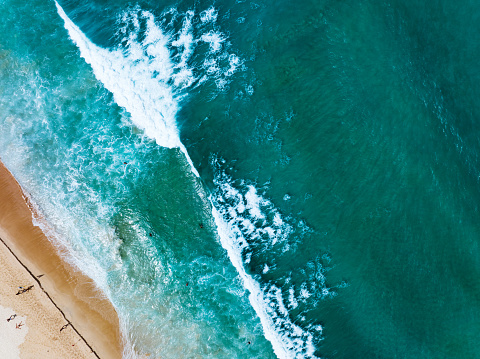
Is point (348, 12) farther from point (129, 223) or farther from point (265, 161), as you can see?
point (129, 223)

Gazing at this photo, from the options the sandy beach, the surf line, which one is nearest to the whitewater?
the surf line

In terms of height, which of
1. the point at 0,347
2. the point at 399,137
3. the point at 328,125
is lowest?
the point at 0,347

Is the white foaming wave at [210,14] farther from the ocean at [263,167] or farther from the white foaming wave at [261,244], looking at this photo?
the white foaming wave at [261,244]

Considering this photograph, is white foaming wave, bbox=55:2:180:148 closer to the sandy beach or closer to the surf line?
the surf line

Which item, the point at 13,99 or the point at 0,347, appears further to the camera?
the point at 13,99

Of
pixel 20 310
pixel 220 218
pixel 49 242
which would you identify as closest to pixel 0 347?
pixel 20 310

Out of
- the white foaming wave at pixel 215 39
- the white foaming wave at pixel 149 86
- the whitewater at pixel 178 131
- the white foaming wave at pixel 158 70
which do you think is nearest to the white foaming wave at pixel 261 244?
the whitewater at pixel 178 131

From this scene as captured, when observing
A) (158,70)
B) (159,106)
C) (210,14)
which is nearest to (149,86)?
(158,70)
